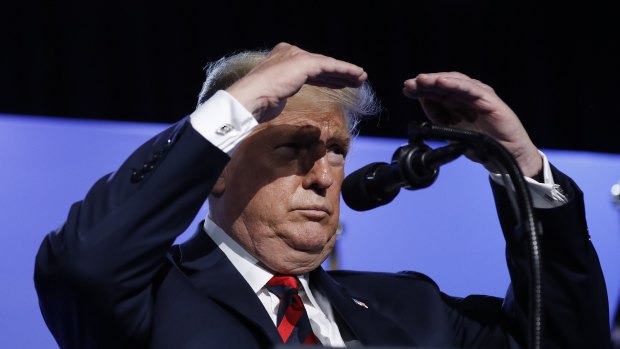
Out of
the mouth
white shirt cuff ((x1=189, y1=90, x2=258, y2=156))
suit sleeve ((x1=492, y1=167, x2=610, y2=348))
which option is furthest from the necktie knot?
suit sleeve ((x1=492, y1=167, x2=610, y2=348))

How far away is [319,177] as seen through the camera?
1955mm

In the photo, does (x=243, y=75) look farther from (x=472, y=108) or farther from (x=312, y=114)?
(x=472, y=108)

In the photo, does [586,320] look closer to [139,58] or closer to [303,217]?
[303,217]

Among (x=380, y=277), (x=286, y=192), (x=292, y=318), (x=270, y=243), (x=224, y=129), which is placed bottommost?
(x=380, y=277)

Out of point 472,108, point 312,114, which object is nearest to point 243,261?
point 312,114

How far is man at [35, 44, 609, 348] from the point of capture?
1.65 m

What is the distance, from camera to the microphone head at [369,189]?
1.60 meters

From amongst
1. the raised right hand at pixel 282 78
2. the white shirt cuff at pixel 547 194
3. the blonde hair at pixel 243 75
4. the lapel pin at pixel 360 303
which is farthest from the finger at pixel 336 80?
the lapel pin at pixel 360 303

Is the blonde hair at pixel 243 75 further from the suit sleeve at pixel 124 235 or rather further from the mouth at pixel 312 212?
the suit sleeve at pixel 124 235

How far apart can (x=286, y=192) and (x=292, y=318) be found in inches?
10.2

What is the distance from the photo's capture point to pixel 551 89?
3424 mm

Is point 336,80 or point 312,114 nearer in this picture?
point 336,80

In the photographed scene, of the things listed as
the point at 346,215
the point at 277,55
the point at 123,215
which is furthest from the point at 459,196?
the point at 123,215

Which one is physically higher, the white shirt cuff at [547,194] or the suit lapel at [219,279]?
the white shirt cuff at [547,194]
